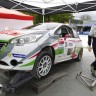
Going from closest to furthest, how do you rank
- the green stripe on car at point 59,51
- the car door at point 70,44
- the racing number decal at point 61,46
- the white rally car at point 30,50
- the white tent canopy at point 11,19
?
the white rally car at point 30,50 < the green stripe on car at point 59,51 < the racing number decal at point 61,46 < the car door at point 70,44 < the white tent canopy at point 11,19

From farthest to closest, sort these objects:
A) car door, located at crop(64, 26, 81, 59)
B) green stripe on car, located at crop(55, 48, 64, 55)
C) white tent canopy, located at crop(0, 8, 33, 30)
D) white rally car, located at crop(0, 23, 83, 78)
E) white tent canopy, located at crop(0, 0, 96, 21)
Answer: white tent canopy, located at crop(0, 0, 96, 21) < white tent canopy, located at crop(0, 8, 33, 30) < car door, located at crop(64, 26, 81, 59) < green stripe on car, located at crop(55, 48, 64, 55) < white rally car, located at crop(0, 23, 83, 78)

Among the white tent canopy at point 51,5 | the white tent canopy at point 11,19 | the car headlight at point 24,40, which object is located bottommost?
the car headlight at point 24,40

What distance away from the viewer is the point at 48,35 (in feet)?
15.8

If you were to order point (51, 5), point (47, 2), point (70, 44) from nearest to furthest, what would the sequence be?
1. point (70, 44)
2. point (47, 2)
3. point (51, 5)

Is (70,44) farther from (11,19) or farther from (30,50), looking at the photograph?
(11,19)

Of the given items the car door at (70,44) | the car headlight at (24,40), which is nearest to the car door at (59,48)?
the car door at (70,44)

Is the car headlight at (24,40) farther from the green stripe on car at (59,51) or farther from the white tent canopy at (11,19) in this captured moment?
the white tent canopy at (11,19)

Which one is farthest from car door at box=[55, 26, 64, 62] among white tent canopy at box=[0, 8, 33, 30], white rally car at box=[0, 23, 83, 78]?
white tent canopy at box=[0, 8, 33, 30]

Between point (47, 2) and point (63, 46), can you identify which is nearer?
point (63, 46)

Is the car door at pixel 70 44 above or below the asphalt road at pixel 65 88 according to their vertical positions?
above

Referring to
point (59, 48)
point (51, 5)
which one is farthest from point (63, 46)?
point (51, 5)

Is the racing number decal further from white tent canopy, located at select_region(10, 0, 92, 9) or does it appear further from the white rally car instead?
white tent canopy, located at select_region(10, 0, 92, 9)

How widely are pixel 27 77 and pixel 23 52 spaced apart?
730 millimetres

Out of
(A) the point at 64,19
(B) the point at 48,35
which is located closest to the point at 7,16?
(B) the point at 48,35
